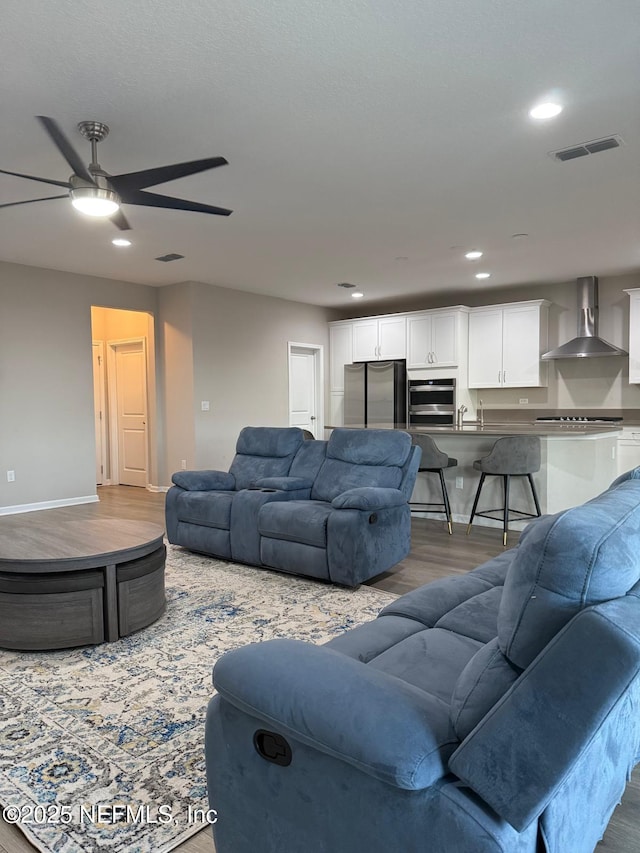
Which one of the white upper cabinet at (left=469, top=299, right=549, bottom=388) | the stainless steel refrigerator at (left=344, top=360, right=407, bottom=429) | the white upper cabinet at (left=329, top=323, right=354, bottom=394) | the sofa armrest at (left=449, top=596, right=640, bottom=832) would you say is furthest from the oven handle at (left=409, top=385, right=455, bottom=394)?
the sofa armrest at (left=449, top=596, right=640, bottom=832)

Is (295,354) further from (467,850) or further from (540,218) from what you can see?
(467,850)

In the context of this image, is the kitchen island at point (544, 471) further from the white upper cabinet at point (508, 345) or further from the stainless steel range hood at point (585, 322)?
the white upper cabinet at point (508, 345)

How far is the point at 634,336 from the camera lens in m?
6.85

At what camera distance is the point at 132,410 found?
27.8ft

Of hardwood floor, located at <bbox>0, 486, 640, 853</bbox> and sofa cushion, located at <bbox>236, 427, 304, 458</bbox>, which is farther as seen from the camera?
sofa cushion, located at <bbox>236, 427, 304, 458</bbox>

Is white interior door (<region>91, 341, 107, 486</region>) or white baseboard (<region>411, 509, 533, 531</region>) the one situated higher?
white interior door (<region>91, 341, 107, 486</region>)

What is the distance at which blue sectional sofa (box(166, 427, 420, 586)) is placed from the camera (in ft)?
11.9

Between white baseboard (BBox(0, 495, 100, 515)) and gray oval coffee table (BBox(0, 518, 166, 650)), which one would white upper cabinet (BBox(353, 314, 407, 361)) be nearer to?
white baseboard (BBox(0, 495, 100, 515))

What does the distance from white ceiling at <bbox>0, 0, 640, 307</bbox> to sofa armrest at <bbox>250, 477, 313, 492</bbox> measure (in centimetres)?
212

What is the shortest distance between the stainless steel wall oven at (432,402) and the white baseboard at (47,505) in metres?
4.53

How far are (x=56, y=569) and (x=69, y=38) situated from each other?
2308 mm

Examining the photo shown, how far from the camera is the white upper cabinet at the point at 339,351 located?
9289 mm

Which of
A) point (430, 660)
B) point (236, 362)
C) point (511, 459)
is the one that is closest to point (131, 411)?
point (236, 362)

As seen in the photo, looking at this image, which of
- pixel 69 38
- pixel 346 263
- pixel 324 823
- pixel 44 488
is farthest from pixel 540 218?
pixel 44 488
